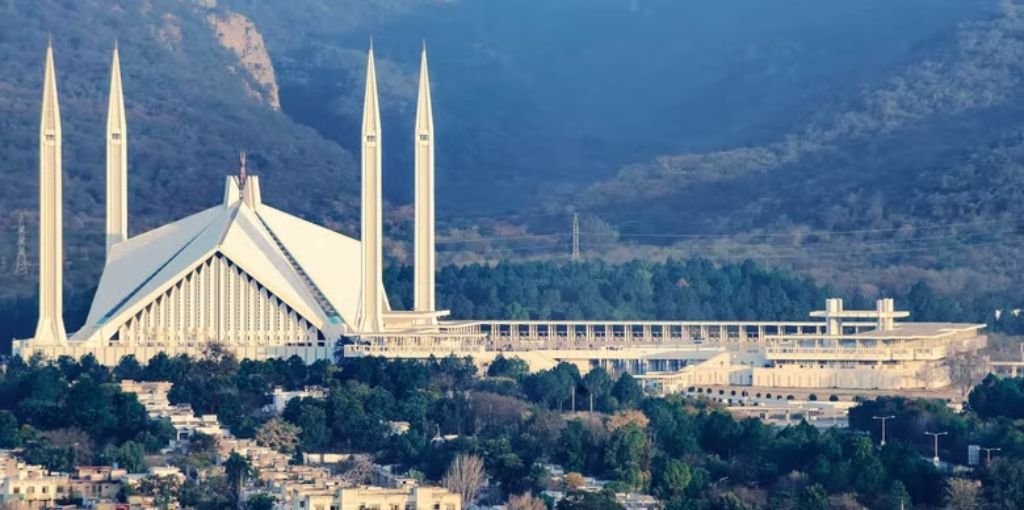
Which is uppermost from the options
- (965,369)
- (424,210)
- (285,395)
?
Result: (424,210)

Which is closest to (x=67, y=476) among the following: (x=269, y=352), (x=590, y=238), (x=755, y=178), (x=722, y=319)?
(x=269, y=352)

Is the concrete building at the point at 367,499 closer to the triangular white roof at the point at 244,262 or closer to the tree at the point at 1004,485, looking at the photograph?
the tree at the point at 1004,485

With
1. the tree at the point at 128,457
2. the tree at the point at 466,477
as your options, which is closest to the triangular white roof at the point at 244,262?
the tree at the point at 128,457

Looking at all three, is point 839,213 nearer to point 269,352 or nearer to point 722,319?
point 722,319

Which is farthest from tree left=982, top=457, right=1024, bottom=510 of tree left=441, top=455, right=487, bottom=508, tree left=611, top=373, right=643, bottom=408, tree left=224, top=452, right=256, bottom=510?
tree left=611, top=373, right=643, bottom=408

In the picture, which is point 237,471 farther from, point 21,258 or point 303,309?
point 21,258

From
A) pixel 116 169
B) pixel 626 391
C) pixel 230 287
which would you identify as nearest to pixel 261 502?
pixel 626 391
